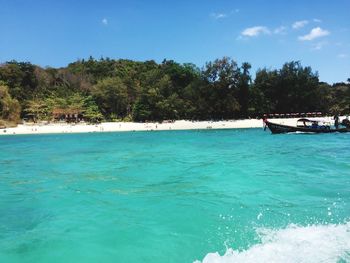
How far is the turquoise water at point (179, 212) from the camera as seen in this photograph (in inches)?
319

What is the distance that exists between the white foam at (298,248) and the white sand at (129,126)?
4842cm

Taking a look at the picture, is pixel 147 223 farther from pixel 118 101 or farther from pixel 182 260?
pixel 118 101

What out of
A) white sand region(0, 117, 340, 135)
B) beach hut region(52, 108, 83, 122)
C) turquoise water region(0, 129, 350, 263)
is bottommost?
turquoise water region(0, 129, 350, 263)

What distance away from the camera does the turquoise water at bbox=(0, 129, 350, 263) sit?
319 inches

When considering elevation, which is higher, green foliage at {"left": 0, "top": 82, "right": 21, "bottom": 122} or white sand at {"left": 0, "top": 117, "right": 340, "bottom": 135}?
green foliage at {"left": 0, "top": 82, "right": 21, "bottom": 122}

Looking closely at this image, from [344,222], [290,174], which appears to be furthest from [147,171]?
[344,222]

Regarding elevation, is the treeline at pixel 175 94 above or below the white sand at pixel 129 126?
above

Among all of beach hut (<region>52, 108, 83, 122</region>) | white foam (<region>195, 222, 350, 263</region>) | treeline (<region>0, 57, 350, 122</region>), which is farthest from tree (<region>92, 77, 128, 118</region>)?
white foam (<region>195, 222, 350, 263</region>)

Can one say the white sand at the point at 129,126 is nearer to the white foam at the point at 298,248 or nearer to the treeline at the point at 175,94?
the treeline at the point at 175,94

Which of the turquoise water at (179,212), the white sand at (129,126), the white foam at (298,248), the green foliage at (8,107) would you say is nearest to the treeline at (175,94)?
the green foliage at (8,107)

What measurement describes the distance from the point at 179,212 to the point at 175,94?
5055 cm

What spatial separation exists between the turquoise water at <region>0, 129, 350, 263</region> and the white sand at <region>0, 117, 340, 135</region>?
36820 mm

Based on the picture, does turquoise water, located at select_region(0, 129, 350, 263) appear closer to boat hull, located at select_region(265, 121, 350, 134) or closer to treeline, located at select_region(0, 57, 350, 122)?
boat hull, located at select_region(265, 121, 350, 134)

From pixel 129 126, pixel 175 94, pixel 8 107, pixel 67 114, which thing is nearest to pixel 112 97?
pixel 67 114
